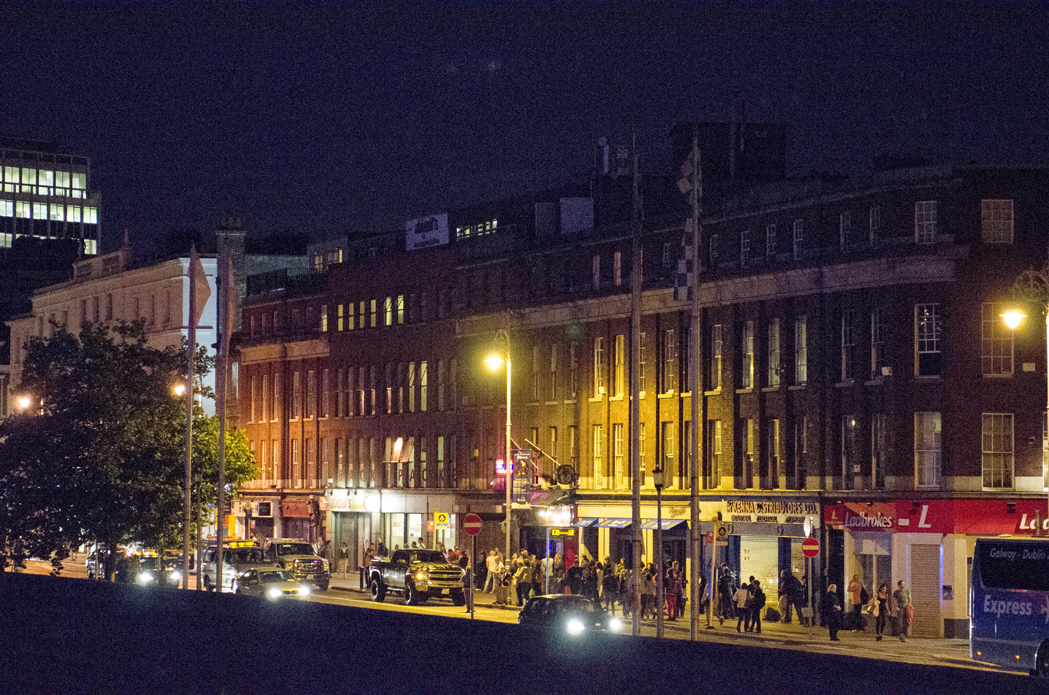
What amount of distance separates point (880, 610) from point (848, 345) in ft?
35.5

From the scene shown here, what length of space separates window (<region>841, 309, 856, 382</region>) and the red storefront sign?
4795mm

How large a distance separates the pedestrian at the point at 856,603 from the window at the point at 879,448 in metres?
3.54

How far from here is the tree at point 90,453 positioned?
225 feet

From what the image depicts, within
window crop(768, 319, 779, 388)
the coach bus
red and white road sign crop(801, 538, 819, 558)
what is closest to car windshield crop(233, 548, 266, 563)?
window crop(768, 319, 779, 388)

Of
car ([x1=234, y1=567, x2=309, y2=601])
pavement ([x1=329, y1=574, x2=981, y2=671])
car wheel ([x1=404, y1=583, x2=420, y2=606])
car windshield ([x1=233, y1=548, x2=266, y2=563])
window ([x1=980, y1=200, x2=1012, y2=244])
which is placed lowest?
pavement ([x1=329, y1=574, x2=981, y2=671])

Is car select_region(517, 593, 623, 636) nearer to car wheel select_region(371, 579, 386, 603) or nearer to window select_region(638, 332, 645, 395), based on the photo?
car wheel select_region(371, 579, 386, 603)

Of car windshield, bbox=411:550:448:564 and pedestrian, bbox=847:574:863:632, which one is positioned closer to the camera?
pedestrian, bbox=847:574:863:632

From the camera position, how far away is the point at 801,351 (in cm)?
6606

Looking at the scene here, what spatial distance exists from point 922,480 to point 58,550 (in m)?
32.1

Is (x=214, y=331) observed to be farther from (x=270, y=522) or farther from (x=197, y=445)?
(x=197, y=445)

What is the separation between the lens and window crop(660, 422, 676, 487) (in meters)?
72.4

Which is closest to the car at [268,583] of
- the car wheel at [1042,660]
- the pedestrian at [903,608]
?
the pedestrian at [903,608]

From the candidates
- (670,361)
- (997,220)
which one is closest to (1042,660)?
(997,220)

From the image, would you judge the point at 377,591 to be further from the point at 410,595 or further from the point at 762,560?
the point at 762,560
